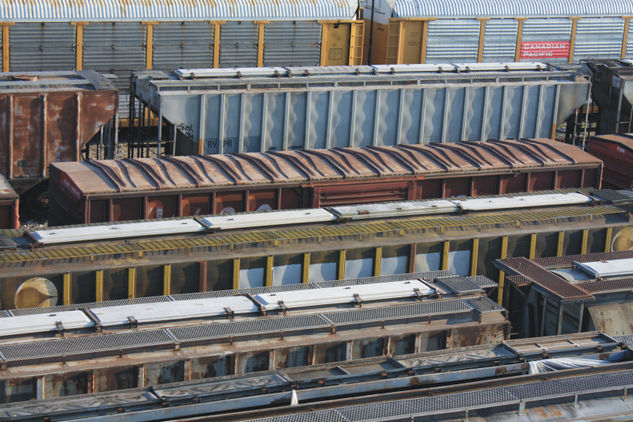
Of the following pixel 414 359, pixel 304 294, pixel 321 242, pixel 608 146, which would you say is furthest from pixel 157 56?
pixel 414 359

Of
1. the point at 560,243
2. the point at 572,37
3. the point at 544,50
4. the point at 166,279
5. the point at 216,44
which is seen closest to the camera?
the point at 166,279

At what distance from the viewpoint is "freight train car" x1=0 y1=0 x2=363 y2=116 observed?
115 feet

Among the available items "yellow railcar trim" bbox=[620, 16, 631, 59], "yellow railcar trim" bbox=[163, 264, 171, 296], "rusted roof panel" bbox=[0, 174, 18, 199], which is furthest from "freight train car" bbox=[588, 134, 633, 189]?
"rusted roof panel" bbox=[0, 174, 18, 199]

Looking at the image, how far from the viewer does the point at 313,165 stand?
1048 inches

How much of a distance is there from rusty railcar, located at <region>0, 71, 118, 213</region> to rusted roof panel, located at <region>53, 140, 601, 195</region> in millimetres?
3679

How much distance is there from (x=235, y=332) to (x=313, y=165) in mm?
10003

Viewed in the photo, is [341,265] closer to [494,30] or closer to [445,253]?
[445,253]

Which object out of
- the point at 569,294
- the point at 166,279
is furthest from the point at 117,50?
the point at 569,294

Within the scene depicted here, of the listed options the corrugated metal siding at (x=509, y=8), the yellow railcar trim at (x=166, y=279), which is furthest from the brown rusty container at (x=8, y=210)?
the corrugated metal siding at (x=509, y=8)

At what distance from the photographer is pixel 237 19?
126ft

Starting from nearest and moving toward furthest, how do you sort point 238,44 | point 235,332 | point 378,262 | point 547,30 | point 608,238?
point 235,332
point 378,262
point 608,238
point 238,44
point 547,30

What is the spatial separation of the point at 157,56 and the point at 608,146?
49.9 ft

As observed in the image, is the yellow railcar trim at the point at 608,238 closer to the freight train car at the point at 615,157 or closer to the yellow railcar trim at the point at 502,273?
the yellow railcar trim at the point at 502,273

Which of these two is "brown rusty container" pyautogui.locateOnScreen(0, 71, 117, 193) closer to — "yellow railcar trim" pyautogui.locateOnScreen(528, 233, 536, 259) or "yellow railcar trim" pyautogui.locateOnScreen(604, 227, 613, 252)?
"yellow railcar trim" pyautogui.locateOnScreen(528, 233, 536, 259)
